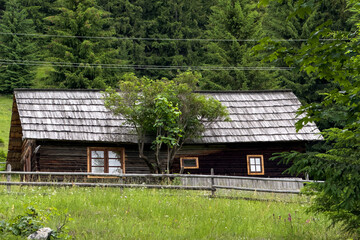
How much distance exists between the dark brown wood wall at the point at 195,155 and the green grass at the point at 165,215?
225 inches

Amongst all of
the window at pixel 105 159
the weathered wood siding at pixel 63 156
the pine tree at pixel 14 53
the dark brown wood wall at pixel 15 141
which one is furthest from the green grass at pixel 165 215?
the pine tree at pixel 14 53

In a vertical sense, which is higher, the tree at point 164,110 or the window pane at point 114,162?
the tree at point 164,110

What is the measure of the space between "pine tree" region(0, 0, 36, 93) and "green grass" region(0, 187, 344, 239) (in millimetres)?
31530

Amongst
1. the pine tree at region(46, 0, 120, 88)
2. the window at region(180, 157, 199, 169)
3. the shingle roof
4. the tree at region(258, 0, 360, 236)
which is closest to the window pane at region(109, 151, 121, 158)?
the shingle roof

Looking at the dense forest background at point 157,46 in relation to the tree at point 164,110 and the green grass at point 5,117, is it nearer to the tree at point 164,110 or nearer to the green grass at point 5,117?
the green grass at point 5,117

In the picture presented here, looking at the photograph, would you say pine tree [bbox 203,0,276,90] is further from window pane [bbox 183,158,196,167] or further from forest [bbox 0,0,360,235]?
window pane [bbox 183,158,196,167]

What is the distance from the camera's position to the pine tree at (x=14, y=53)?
1768 inches

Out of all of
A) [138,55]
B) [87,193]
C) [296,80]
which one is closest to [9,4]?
[138,55]

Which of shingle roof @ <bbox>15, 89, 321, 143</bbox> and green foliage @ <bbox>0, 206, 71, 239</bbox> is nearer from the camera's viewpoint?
green foliage @ <bbox>0, 206, 71, 239</bbox>

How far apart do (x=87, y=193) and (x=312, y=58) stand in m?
8.38

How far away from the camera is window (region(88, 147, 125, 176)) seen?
21297mm

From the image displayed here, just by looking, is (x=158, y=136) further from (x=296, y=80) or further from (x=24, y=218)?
(x=296, y=80)

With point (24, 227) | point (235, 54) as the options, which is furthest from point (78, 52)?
point (24, 227)

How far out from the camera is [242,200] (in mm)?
14969
